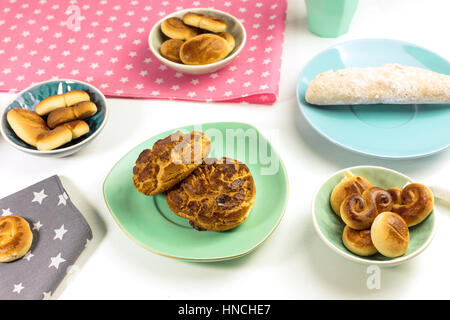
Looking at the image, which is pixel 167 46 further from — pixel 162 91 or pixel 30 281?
pixel 30 281

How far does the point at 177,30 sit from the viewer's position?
1134 millimetres

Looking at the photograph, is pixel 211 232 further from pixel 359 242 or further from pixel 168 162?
pixel 359 242

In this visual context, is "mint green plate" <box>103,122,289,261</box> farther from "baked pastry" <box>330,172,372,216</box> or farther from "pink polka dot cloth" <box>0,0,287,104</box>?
"pink polka dot cloth" <box>0,0,287,104</box>

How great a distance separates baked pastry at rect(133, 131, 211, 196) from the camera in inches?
31.2

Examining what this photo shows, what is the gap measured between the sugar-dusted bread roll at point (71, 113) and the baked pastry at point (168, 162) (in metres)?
0.23

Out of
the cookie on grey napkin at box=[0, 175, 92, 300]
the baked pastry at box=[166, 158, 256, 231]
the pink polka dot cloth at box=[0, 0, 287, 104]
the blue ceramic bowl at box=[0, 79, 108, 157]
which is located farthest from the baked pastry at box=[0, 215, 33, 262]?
the pink polka dot cloth at box=[0, 0, 287, 104]

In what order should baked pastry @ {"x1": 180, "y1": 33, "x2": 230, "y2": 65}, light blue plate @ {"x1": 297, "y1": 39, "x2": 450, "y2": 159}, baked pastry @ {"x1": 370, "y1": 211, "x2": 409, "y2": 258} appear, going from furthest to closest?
baked pastry @ {"x1": 180, "y1": 33, "x2": 230, "y2": 65}, light blue plate @ {"x1": 297, "y1": 39, "x2": 450, "y2": 159}, baked pastry @ {"x1": 370, "y1": 211, "x2": 409, "y2": 258}

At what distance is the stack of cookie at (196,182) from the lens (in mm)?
761

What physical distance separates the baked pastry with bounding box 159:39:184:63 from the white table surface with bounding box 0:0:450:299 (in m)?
0.13

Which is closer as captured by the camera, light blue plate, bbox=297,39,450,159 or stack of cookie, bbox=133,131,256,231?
stack of cookie, bbox=133,131,256,231

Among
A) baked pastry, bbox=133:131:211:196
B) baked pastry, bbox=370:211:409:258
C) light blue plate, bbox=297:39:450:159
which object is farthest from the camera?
light blue plate, bbox=297:39:450:159

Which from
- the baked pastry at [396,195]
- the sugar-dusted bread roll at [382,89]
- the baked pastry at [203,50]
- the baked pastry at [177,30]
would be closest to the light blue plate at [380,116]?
the sugar-dusted bread roll at [382,89]

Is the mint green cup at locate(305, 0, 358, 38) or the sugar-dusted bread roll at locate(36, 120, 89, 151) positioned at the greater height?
the mint green cup at locate(305, 0, 358, 38)

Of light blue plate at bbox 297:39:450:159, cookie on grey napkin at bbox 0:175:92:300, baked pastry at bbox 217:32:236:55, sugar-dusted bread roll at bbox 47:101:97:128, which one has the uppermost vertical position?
baked pastry at bbox 217:32:236:55
